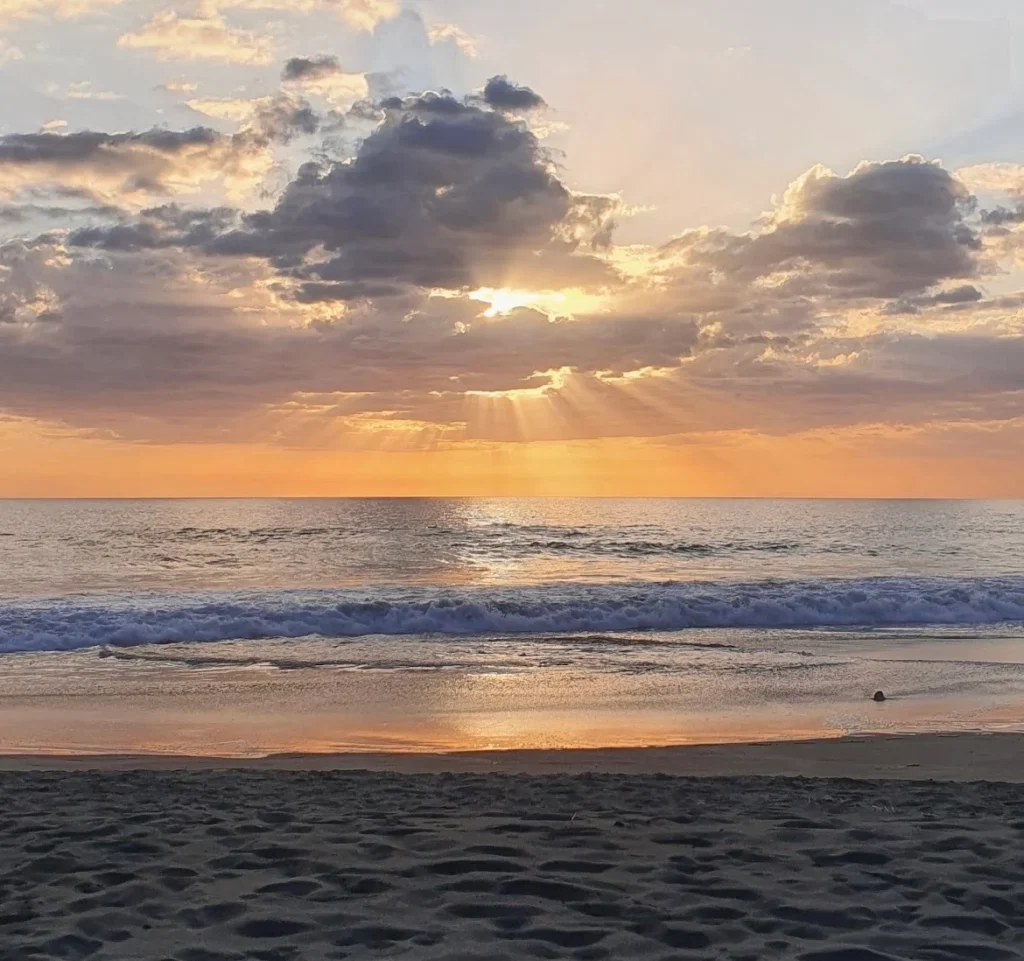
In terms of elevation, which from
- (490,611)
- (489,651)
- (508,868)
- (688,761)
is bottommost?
(489,651)

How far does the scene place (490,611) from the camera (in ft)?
89.9

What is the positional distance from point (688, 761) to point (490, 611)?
16.8m

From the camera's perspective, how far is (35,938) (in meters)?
5.00

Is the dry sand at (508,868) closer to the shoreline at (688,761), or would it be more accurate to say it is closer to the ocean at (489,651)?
the shoreline at (688,761)

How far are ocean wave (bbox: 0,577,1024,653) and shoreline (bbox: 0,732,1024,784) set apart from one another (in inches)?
498

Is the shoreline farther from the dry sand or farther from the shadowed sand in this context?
the shadowed sand

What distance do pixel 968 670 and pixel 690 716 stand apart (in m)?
7.08

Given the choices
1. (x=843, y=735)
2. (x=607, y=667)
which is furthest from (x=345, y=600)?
(x=843, y=735)

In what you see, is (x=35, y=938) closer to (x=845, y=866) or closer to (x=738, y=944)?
(x=738, y=944)

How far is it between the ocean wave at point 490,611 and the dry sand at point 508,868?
15.3 metres

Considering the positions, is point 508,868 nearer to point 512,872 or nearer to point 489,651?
point 512,872

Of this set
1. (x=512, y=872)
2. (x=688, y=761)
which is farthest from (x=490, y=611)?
(x=512, y=872)

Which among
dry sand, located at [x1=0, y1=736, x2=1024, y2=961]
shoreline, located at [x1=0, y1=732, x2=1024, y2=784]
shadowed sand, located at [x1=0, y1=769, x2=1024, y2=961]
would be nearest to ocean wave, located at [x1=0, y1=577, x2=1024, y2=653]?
shoreline, located at [x1=0, y1=732, x2=1024, y2=784]

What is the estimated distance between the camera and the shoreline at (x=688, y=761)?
10227mm
